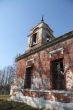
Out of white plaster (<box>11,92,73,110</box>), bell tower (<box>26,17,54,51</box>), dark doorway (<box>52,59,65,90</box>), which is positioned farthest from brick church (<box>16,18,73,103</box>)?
bell tower (<box>26,17,54,51</box>)

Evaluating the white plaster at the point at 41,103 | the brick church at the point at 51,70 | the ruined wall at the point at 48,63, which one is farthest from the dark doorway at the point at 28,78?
the white plaster at the point at 41,103

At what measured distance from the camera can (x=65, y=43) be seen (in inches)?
362

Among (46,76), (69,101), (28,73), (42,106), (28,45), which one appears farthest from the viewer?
(28,45)

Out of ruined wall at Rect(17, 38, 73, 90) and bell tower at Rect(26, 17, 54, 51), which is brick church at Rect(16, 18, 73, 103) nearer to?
ruined wall at Rect(17, 38, 73, 90)

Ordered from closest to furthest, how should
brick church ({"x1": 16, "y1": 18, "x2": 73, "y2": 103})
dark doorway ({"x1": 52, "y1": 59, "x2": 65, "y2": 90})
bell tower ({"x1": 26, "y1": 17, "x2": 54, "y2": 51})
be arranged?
1. brick church ({"x1": 16, "y1": 18, "x2": 73, "y2": 103})
2. dark doorway ({"x1": 52, "y1": 59, "x2": 65, "y2": 90})
3. bell tower ({"x1": 26, "y1": 17, "x2": 54, "y2": 51})

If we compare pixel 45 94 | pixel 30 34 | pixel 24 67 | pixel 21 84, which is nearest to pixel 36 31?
pixel 30 34

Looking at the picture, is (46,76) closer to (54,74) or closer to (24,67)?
(54,74)

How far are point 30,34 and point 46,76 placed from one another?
7.10 meters

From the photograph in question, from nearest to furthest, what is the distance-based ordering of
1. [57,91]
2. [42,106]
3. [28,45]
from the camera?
[57,91] → [42,106] → [28,45]

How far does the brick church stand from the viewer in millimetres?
8344

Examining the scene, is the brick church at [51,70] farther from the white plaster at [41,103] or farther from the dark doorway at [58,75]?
the white plaster at [41,103]

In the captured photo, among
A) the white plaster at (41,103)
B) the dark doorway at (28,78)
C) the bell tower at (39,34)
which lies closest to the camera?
the white plaster at (41,103)

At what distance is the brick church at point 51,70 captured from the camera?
8344 millimetres

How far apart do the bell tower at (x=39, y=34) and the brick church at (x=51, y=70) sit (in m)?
2.14
